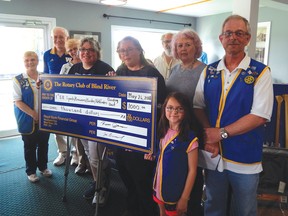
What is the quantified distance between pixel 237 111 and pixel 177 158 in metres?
0.43

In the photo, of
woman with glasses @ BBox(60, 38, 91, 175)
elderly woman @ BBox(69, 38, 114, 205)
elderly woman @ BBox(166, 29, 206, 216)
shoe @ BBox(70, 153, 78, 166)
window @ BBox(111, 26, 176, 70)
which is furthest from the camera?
window @ BBox(111, 26, 176, 70)

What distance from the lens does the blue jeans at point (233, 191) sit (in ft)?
4.36

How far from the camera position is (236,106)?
4.21 feet

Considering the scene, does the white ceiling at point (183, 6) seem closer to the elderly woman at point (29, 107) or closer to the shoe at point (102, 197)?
the elderly woman at point (29, 107)

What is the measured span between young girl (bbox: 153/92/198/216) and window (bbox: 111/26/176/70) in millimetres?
4234

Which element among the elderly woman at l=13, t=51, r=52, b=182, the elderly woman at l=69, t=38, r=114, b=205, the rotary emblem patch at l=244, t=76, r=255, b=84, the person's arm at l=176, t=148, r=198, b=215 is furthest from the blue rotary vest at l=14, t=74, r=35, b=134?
the rotary emblem patch at l=244, t=76, r=255, b=84

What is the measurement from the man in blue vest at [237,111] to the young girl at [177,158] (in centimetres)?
11

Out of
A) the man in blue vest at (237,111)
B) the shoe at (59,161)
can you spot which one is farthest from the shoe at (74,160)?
the man in blue vest at (237,111)

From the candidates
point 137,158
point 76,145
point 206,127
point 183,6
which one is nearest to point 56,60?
point 76,145

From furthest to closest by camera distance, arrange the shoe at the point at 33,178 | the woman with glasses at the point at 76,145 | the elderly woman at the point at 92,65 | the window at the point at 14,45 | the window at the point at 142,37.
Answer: the window at the point at 142,37 → the window at the point at 14,45 → the shoe at the point at 33,178 → the woman with glasses at the point at 76,145 → the elderly woman at the point at 92,65

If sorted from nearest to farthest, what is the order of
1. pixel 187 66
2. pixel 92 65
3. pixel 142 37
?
pixel 187 66 < pixel 92 65 < pixel 142 37

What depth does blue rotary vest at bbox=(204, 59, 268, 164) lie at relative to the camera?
126 centimetres

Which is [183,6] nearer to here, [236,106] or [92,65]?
[92,65]

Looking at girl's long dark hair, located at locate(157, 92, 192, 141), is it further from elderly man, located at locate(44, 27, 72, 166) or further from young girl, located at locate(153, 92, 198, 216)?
elderly man, located at locate(44, 27, 72, 166)
